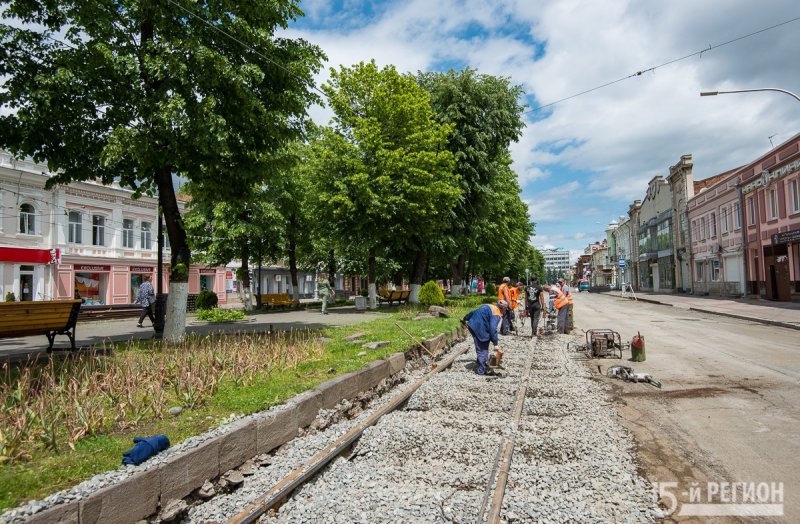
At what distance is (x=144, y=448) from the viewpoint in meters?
3.94

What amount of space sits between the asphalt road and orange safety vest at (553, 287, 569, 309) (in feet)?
10.8

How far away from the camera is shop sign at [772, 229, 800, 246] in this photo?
25984 millimetres

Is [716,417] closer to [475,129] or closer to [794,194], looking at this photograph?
[475,129]

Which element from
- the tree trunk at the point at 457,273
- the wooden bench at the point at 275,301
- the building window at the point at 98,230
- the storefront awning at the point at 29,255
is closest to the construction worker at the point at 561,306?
the wooden bench at the point at 275,301

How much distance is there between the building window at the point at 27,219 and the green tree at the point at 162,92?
22922 mm

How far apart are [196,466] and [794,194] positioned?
107ft

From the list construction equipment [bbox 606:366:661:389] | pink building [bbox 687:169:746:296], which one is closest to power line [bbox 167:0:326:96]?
construction equipment [bbox 606:366:661:389]

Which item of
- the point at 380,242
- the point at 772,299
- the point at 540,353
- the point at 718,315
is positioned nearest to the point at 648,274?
the point at 772,299

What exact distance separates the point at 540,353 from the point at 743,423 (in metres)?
6.00

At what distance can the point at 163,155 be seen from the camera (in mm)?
9555

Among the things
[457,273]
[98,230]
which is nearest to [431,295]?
[457,273]

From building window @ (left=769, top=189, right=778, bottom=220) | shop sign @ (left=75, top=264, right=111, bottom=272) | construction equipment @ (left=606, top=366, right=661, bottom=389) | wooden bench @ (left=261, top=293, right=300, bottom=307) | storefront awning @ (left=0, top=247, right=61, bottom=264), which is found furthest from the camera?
shop sign @ (left=75, top=264, right=111, bottom=272)

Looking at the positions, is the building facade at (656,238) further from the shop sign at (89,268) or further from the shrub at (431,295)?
the shop sign at (89,268)

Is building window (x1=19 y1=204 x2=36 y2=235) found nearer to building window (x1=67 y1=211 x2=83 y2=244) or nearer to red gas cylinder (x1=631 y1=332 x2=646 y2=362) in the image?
building window (x1=67 y1=211 x2=83 y2=244)
